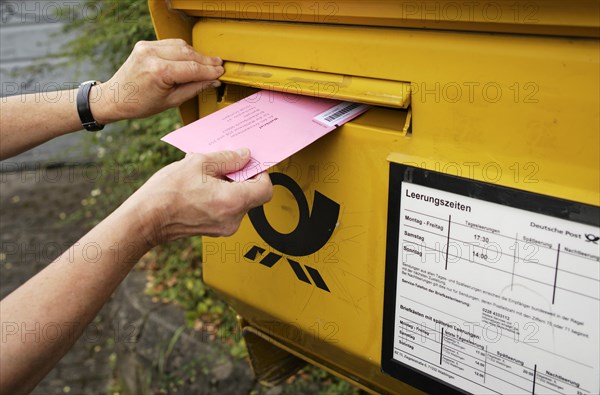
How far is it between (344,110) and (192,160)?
35cm

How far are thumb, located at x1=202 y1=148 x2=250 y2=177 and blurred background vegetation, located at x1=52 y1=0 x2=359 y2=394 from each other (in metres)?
1.49

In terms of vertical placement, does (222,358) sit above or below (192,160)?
below

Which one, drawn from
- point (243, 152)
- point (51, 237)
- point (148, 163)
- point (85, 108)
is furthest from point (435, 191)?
point (51, 237)

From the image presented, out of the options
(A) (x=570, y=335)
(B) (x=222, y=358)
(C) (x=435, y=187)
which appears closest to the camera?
(A) (x=570, y=335)

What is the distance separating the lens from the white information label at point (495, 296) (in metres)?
0.97

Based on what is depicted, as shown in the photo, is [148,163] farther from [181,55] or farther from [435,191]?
[435,191]

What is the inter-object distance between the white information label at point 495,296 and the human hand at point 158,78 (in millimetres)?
647

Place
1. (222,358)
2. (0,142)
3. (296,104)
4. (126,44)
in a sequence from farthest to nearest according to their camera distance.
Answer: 1. (126,44)
2. (222,358)
3. (0,142)
4. (296,104)

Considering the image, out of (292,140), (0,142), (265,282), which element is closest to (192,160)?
(292,140)

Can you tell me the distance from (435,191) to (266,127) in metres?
0.41

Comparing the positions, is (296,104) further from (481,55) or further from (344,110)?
(481,55)

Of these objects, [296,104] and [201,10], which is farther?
[201,10]

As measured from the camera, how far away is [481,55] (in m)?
0.99

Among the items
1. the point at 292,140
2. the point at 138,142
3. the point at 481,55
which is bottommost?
the point at 138,142
